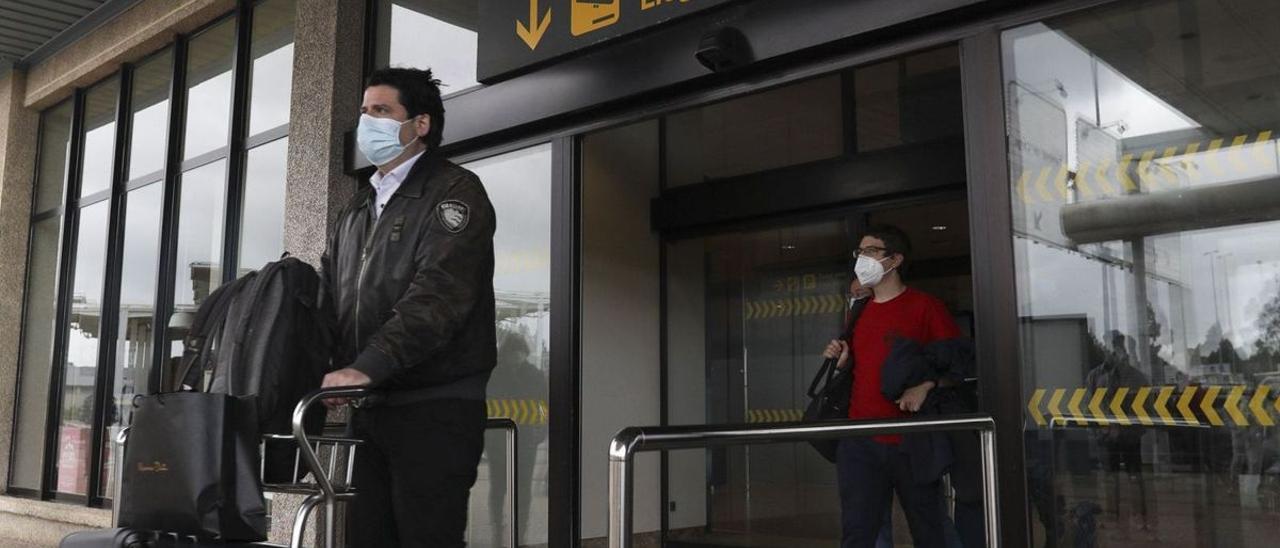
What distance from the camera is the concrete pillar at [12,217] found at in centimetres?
860

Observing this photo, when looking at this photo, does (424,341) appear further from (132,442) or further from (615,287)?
(615,287)

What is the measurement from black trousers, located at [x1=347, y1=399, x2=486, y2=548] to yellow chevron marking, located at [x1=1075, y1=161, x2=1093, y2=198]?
65.6 inches

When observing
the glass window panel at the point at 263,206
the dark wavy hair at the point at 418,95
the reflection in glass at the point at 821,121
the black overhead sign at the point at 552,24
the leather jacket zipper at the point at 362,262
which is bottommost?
the leather jacket zipper at the point at 362,262

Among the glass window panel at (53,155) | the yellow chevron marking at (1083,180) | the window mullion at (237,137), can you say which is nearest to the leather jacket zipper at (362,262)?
the yellow chevron marking at (1083,180)

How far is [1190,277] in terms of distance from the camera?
2.77 meters

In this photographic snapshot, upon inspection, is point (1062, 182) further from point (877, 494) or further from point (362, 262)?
point (362, 262)

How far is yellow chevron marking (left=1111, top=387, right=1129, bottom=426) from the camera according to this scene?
2809 millimetres

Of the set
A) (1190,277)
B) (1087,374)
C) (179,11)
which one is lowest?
(1087,374)

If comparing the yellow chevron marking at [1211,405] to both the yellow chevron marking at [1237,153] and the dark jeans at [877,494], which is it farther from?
the dark jeans at [877,494]

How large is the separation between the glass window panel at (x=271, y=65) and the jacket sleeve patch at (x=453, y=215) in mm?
3730

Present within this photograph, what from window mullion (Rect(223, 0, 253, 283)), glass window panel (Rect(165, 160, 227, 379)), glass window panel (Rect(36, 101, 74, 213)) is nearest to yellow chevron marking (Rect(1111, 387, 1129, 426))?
window mullion (Rect(223, 0, 253, 283))

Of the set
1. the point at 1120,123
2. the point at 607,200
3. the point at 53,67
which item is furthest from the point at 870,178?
the point at 53,67

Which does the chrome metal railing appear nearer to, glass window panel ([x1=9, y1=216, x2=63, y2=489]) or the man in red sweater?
the man in red sweater

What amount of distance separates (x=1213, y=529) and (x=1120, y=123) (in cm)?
105
